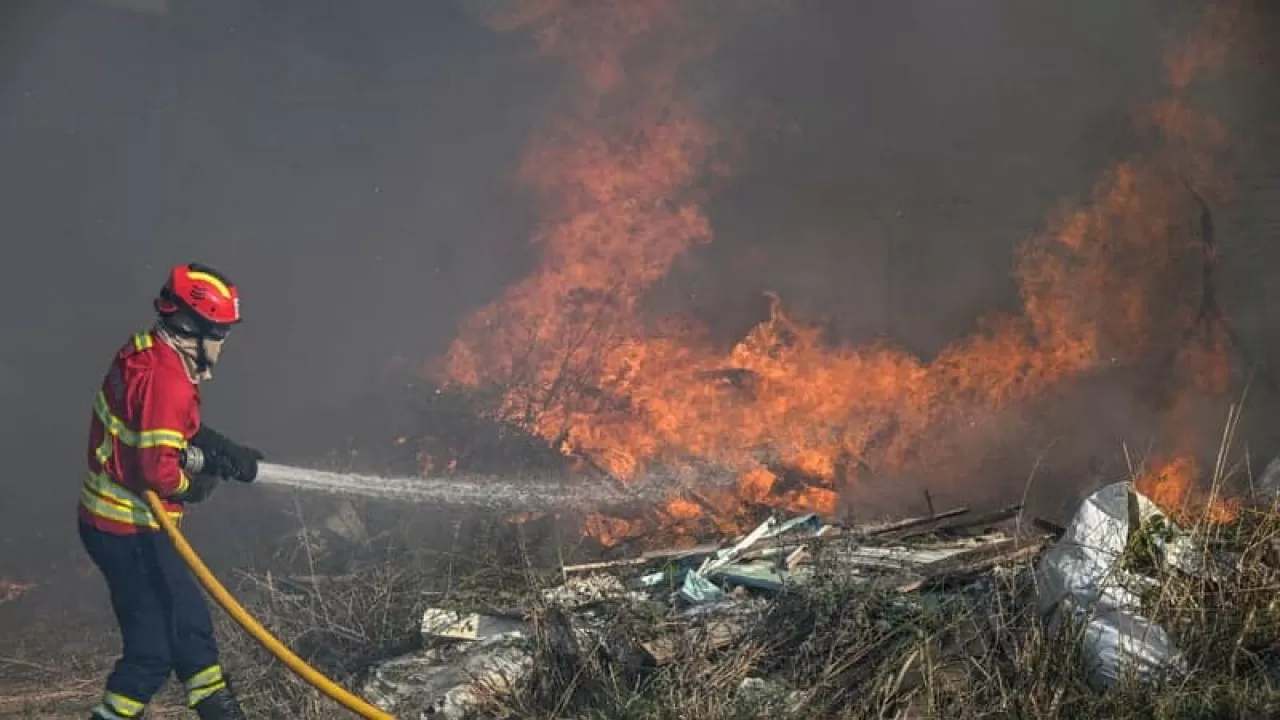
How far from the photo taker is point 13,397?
1095cm

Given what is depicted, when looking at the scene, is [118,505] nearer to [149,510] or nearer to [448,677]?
[149,510]

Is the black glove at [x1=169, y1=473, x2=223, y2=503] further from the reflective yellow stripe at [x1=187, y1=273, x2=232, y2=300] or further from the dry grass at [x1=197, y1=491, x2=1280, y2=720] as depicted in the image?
the dry grass at [x1=197, y1=491, x2=1280, y2=720]

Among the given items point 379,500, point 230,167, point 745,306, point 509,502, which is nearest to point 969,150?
point 745,306

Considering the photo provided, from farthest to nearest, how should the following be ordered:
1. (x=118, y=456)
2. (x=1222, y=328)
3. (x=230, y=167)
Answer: (x=230, y=167) → (x=1222, y=328) → (x=118, y=456)

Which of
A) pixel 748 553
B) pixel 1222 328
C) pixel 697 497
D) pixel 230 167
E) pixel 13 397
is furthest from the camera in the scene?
pixel 230 167

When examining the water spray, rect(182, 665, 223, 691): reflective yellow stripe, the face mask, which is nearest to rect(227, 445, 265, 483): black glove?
the face mask

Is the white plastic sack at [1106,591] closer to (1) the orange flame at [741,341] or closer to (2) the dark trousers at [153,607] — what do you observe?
(2) the dark trousers at [153,607]

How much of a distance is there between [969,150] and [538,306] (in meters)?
4.56

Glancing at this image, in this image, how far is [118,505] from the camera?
4.47 meters

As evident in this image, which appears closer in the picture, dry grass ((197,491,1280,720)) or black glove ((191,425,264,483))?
dry grass ((197,491,1280,720))

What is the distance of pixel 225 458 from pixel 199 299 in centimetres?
79

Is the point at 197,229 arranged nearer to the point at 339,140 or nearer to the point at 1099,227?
the point at 339,140

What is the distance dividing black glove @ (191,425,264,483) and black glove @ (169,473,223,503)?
5 cm

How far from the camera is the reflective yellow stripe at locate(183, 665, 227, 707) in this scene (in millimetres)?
4445
